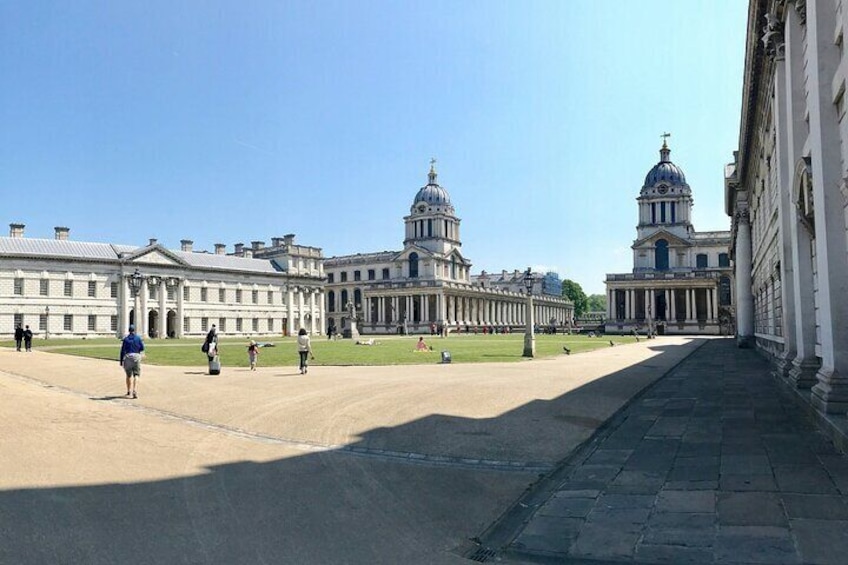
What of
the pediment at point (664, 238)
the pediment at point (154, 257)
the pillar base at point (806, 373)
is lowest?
the pillar base at point (806, 373)

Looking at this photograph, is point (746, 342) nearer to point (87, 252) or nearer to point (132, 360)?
point (132, 360)

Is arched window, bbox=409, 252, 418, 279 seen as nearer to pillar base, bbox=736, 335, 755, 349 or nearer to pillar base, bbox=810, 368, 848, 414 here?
pillar base, bbox=736, 335, 755, 349

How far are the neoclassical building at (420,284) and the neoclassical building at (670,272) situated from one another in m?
28.0

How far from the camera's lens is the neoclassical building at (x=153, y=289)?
220 feet

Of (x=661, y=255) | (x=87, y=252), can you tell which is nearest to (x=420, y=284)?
(x=661, y=255)

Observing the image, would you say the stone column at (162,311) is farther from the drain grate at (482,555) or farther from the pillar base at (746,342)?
the drain grate at (482,555)

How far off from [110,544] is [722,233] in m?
111

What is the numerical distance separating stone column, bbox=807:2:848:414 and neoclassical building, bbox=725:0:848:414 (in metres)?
0.01

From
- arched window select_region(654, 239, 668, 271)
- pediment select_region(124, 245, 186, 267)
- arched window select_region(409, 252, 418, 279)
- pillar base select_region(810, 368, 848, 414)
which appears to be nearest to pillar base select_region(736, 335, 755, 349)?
pillar base select_region(810, 368, 848, 414)

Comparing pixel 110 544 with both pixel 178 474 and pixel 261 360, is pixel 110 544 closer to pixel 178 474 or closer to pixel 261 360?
pixel 178 474

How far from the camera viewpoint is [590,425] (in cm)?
1168

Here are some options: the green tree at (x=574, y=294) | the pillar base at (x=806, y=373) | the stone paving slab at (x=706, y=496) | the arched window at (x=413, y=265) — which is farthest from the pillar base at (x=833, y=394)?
the green tree at (x=574, y=294)

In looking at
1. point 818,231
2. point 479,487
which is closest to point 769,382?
point 818,231

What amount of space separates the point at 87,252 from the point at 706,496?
77.2 meters
